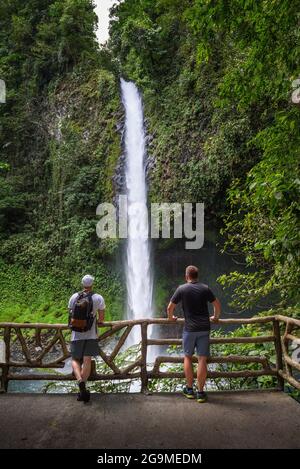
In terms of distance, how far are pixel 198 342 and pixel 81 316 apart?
1574 millimetres

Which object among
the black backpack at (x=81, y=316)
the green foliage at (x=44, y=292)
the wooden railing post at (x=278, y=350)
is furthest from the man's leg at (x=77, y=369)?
the green foliage at (x=44, y=292)

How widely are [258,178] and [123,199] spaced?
12.1 m

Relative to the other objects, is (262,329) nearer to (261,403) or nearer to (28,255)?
(261,403)

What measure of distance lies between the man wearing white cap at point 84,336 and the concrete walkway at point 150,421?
36 cm

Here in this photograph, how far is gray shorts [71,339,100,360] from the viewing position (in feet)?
16.5

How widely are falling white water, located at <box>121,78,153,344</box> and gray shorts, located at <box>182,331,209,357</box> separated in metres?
10.1

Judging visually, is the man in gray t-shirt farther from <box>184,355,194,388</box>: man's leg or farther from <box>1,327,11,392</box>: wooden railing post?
<box>1,327,11,392</box>: wooden railing post

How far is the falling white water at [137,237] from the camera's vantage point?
15391 millimetres

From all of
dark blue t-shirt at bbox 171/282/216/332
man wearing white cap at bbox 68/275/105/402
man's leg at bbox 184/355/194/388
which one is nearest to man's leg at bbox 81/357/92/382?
man wearing white cap at bbox 68/275/105/402

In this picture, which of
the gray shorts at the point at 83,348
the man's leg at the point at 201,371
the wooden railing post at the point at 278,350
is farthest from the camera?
the wooden railing post at the point at 278,350

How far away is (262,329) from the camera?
6.76 m

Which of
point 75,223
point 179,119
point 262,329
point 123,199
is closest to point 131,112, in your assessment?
point 179,119

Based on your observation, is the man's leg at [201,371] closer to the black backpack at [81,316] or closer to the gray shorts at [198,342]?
the gray shorts at [198,342]

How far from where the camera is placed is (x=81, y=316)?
495cm
